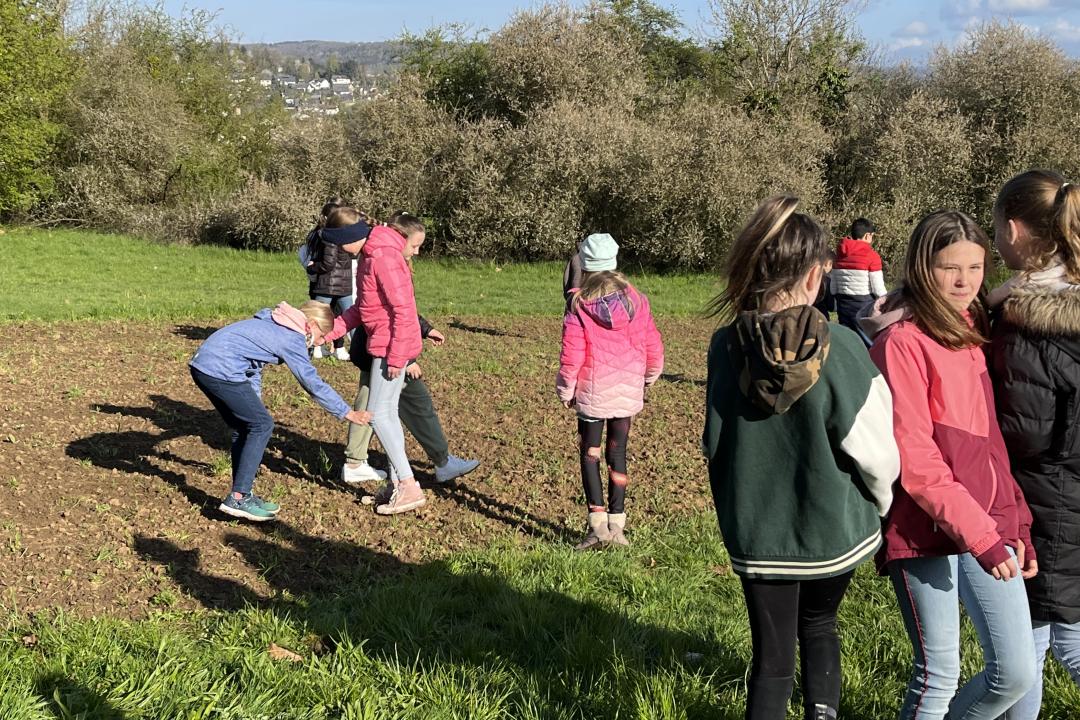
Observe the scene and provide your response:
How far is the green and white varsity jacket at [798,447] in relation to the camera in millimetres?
2590

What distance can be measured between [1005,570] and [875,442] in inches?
20.6

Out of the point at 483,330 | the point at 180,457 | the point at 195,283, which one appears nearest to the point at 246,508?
the point at 180,457

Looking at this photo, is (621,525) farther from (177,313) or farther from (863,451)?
(177,313)

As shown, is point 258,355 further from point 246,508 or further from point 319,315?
point 246,508

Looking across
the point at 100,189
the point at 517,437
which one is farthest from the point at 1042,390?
the point at 100,189

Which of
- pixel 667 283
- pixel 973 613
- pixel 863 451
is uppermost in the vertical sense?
pixel 863 451

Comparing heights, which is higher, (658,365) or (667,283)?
(658,365)

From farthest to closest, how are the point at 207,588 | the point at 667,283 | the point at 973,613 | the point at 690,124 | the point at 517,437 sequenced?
the point at 690,124 → the point at 667,283 → the point at 517,437 → the point at 207,588 → the point at 973,613

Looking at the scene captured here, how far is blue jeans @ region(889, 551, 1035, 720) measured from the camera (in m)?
2.80

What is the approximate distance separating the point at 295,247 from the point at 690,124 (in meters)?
9.63

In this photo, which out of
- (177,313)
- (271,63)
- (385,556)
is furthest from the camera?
(271,63)

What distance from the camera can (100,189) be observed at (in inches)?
1050

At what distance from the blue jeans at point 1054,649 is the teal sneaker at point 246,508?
422 cm

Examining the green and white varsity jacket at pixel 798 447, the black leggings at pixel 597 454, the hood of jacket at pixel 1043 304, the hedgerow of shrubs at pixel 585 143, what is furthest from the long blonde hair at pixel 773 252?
the hedgerow of shrubs at pixel 585 143
